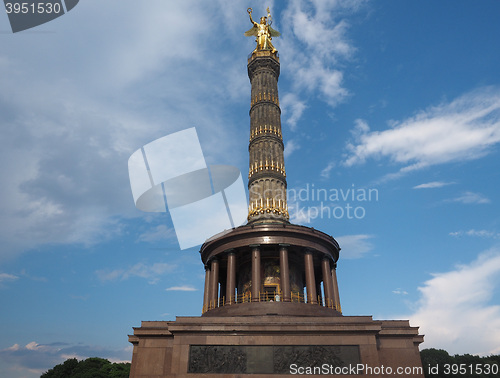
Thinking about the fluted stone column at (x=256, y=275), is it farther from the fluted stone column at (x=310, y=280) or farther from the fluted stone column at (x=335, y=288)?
the fluted stone column at (x=335, y=288)

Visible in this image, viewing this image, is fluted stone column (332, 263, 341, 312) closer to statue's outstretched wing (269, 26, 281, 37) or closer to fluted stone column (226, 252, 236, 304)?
fluted stone column (226, 252, 236, 304)

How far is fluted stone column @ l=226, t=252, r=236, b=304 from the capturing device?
21344mm

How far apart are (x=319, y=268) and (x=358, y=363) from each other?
386 inches

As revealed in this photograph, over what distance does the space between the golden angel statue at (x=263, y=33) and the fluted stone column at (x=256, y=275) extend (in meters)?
19.8

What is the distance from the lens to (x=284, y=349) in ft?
56.0

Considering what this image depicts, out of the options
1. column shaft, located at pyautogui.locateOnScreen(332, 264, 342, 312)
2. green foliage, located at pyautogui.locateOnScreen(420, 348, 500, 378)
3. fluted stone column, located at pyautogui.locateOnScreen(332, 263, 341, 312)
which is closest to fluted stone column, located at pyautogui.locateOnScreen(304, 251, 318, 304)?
column shaft, located at pyautogui.locateOnScreen(332, 264, 342, 312)

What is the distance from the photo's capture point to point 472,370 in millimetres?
47594

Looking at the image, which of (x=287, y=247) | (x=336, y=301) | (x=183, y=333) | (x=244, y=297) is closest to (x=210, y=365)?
(x=183, y=333)

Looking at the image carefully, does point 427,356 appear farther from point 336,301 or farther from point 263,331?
point 263,331

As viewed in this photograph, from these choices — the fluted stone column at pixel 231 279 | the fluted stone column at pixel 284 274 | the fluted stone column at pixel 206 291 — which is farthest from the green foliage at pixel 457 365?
the fluted stone column at pixel 231 279

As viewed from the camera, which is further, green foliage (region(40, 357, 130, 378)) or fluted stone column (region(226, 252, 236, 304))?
green foliage (region(40, 357, 130, 378))

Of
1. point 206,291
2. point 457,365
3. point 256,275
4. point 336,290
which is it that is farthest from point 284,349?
point 457,365

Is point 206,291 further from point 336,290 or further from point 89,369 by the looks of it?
point 89,369

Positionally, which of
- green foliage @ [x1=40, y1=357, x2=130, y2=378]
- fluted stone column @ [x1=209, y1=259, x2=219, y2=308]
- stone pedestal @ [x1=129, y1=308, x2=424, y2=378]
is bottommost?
stone pedestal @ [x1=129, y1=308, x2=424, y2=378]
